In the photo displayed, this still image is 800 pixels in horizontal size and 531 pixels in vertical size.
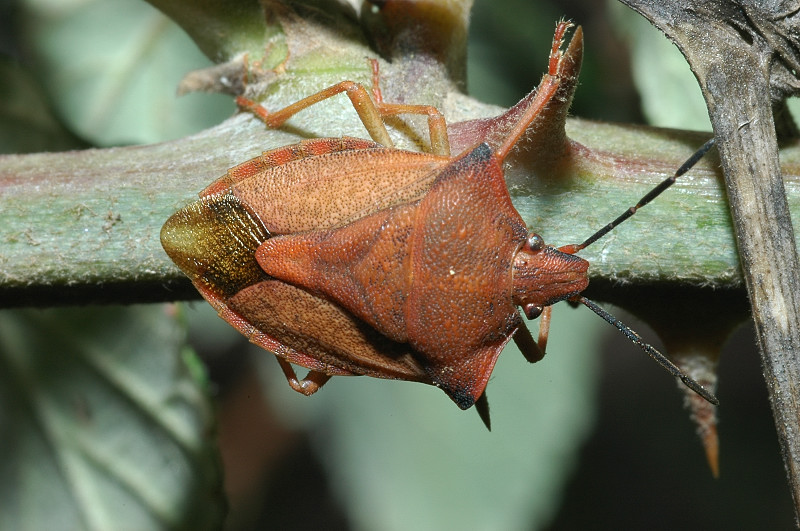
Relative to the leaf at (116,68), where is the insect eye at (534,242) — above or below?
above

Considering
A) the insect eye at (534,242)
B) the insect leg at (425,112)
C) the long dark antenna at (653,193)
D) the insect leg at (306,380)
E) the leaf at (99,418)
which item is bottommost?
the leaf at (99,418)

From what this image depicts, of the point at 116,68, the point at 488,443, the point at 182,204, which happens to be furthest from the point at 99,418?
the point at 488,443

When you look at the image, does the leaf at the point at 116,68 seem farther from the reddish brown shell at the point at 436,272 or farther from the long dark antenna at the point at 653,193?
the long dark antenna at the point at 653,193

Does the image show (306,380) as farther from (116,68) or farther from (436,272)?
(116,68)

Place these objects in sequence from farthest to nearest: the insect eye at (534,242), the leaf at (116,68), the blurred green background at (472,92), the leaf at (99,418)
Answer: the leaf at (116,68) → the blurred green background at (472,92) → the leaf at (99,418) → the insect eye at (534,242)

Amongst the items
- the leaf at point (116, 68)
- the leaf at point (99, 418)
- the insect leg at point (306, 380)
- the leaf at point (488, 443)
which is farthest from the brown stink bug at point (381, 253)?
the leaf at point (116, 68)

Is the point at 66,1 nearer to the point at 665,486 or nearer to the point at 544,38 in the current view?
the point at 544,38
